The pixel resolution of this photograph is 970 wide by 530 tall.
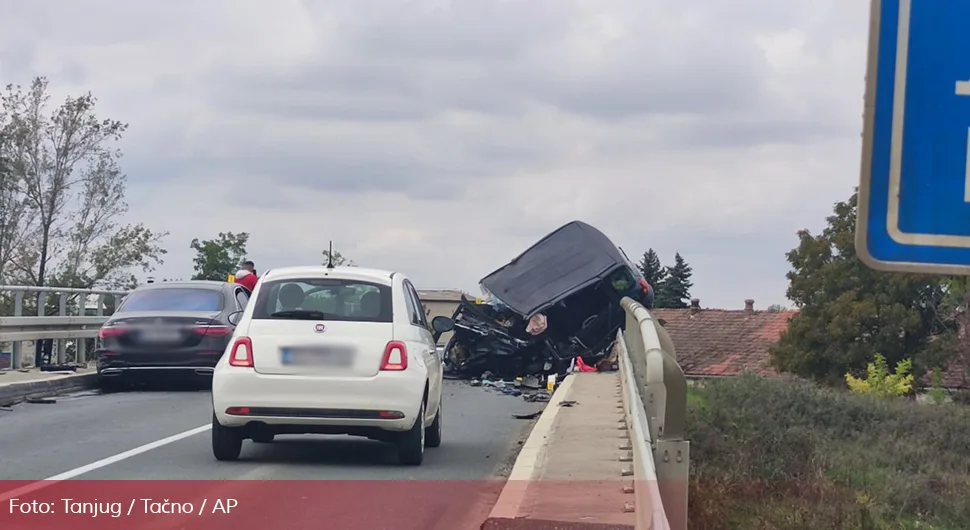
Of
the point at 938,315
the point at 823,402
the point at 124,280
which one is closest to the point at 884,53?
the point at 823,402

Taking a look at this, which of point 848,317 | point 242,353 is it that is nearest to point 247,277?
point 242,353

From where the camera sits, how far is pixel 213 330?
15523 millimetres

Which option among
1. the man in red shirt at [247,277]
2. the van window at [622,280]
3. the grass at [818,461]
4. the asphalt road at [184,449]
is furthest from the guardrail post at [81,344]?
the grass at [818,461]

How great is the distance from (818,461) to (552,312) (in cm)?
875

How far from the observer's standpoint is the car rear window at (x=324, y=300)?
9.72 metres

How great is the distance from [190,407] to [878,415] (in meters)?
9.52

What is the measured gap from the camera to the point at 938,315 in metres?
43.1

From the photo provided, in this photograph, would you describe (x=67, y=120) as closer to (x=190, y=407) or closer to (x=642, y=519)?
(x=190, y=407)

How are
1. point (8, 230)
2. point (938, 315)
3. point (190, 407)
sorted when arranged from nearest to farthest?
point (190, 407)
point (8, 230)
point (938, 315)

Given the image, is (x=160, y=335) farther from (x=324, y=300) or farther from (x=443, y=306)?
(x=443, y=306)

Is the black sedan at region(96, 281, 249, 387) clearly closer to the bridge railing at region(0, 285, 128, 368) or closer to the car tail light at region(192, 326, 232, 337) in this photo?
the car tail light at region(192, 326, 232, 337)

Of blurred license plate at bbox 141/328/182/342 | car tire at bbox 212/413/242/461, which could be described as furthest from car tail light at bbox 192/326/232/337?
car tire at bbox 212/413/242/461

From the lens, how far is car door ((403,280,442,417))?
1020cm

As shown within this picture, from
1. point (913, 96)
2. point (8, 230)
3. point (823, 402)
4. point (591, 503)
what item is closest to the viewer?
point (913, 96)
